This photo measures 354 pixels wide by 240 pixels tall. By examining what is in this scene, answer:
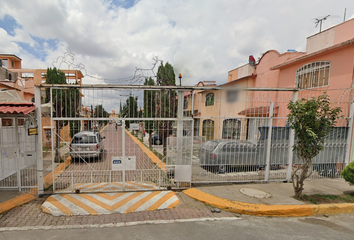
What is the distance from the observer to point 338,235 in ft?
11.0

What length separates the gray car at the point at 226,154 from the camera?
544 cm

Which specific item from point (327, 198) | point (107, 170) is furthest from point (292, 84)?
point (107, 170)

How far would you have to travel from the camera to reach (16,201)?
4.35m

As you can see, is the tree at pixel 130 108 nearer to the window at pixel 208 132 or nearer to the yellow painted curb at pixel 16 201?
the window at pixel 208 132

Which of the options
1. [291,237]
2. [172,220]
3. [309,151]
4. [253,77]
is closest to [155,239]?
[172,220]

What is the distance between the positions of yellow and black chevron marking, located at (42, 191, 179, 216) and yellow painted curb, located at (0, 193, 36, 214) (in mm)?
587

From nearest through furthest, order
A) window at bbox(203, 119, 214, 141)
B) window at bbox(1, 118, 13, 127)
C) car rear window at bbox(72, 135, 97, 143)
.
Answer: car rear window at bbox(72, 135, 97, 143), window at bbox(203, 119, 214, 141), window at bbox(1, 118, 13, 127)

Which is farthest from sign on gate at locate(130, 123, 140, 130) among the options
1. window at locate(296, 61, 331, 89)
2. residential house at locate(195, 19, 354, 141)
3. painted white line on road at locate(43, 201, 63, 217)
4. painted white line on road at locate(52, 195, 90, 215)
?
window at locate(296, 61, 331, 89)

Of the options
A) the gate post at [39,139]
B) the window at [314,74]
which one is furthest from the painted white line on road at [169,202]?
the window at [314,74]

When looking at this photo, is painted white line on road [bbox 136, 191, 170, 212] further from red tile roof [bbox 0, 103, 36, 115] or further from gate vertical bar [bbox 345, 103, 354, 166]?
gate vertical bar [bbox 345, 103, 354, 166]

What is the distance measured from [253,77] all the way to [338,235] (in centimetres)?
1062

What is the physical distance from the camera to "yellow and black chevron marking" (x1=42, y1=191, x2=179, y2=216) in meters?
4.03

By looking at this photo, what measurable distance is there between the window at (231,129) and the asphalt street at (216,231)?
2.49m

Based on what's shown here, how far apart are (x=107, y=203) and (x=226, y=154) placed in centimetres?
372
